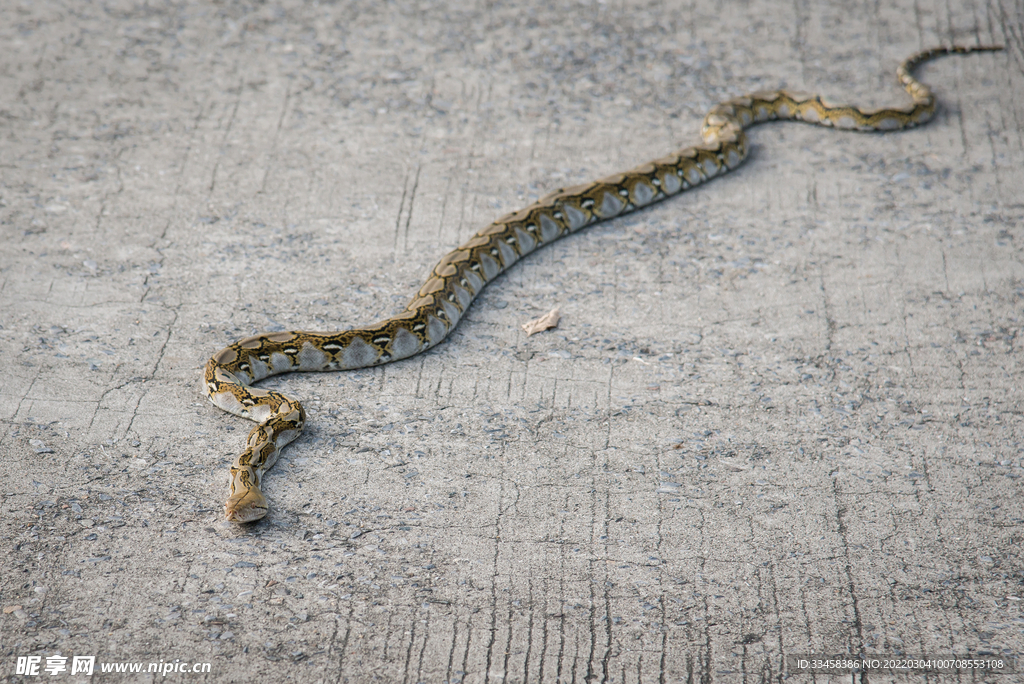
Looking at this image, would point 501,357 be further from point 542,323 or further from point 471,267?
point 471,267

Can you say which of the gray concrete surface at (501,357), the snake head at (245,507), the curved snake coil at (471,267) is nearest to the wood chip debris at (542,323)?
the gray concrete surface at (501,357)

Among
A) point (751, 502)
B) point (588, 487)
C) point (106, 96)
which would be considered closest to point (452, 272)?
point (588, 487)

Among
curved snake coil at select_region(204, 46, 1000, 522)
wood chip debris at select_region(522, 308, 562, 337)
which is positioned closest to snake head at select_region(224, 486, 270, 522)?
curved snake coil at select_region(204, 46, 1000, 522)

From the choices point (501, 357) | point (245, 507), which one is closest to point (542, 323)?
point (501, 357)

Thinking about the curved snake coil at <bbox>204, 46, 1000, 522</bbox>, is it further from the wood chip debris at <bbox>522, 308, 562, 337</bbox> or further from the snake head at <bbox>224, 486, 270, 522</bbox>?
the wood chip debris at <bbox>522, 308, 562, 337</bbox>

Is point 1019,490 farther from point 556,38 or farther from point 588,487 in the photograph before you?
point 556,38

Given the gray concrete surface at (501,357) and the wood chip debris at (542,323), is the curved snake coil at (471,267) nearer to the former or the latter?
the gray concrete surface at (501,357)
